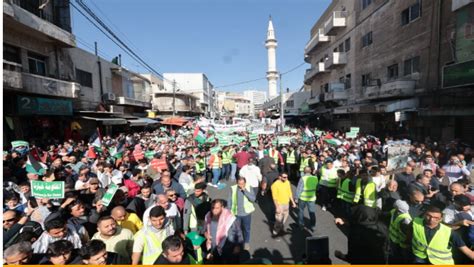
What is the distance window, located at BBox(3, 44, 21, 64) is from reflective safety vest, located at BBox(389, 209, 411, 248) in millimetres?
16757

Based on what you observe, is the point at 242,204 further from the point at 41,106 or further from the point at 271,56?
the point at 271,56

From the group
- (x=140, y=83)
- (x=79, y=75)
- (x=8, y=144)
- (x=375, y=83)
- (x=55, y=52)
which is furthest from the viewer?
A: (x=140, y=83)

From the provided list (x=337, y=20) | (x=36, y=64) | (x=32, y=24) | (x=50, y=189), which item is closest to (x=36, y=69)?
(x=36, y=64)

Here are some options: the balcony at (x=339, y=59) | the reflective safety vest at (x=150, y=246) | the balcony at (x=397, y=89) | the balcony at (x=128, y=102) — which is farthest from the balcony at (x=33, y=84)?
the balcony at (x=339, y=59)

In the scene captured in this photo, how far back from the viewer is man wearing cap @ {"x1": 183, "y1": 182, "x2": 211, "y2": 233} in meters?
4.29

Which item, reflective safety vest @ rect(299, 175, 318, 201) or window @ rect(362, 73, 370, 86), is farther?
window @ rect(362, 73, 370, 86)

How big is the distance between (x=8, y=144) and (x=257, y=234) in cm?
1414

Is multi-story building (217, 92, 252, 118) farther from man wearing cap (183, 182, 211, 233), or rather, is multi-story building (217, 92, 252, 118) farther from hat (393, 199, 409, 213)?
hat (393, 199, 409, 213)

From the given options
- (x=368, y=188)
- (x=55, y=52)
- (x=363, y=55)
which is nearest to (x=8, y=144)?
(x=55, y=52)

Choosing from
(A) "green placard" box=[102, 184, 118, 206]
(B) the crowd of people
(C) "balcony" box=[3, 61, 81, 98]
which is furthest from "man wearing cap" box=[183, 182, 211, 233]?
(C) "balcony" box=[3, 61, 81, 98]

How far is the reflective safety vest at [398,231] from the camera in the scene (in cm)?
379

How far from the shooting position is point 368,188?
5168mm

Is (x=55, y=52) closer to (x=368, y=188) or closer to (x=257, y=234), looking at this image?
(x=257, y=234)

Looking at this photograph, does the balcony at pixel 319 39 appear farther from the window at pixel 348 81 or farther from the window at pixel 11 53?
the window at pixel 11 53
